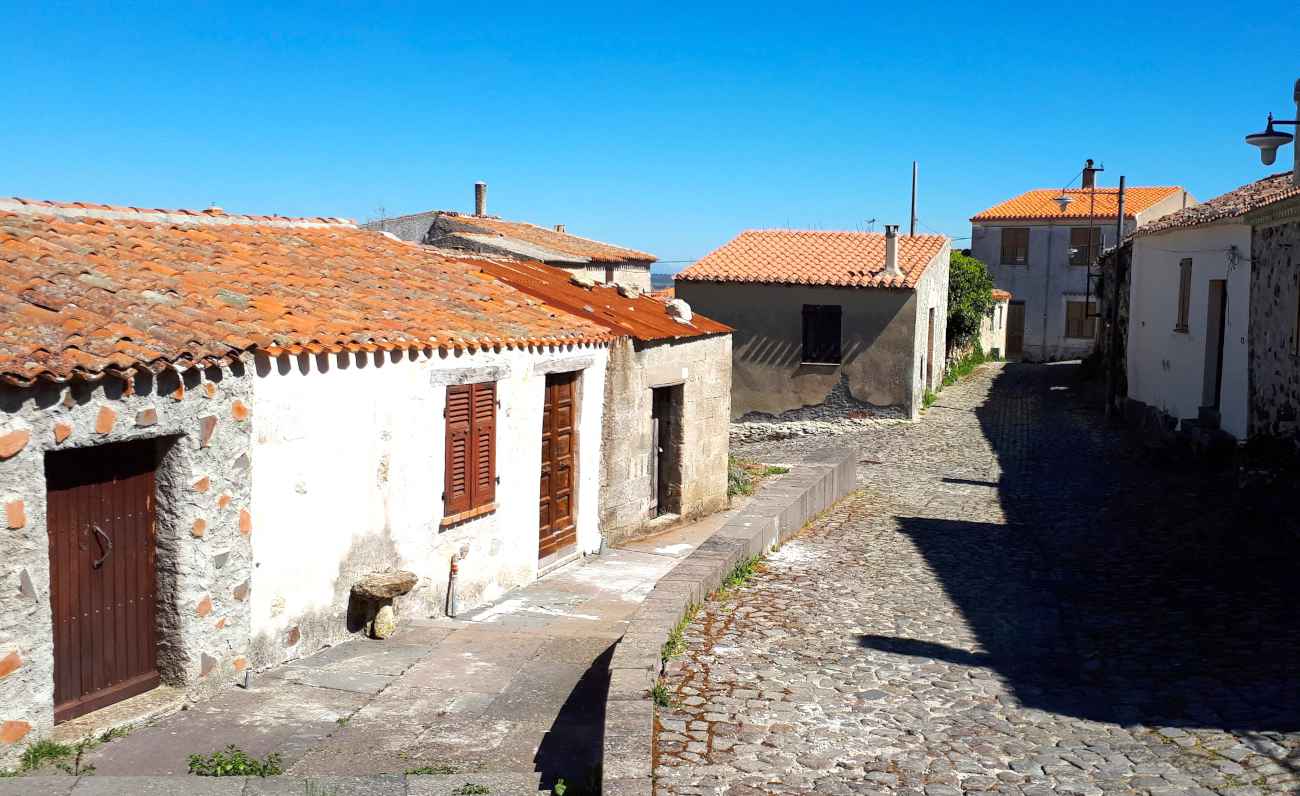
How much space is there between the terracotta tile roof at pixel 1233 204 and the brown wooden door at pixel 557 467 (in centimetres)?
896

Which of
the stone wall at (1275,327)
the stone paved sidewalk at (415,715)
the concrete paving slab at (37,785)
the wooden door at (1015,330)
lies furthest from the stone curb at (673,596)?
the wooden door at (1015,330)

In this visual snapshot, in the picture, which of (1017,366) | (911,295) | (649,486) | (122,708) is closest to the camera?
(122,708)

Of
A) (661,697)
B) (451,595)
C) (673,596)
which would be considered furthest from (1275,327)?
(661,697)

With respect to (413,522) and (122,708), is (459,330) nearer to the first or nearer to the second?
(413,522)

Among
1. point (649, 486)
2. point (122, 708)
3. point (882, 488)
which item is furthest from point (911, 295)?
point (122, 708)

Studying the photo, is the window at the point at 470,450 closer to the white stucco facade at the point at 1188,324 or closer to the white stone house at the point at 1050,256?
the white stucco facade at the point at 1188,324

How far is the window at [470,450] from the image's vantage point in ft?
30.4

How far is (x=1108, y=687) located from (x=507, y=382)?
17.8ft

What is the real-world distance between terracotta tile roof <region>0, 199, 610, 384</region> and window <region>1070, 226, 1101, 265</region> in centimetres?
3250

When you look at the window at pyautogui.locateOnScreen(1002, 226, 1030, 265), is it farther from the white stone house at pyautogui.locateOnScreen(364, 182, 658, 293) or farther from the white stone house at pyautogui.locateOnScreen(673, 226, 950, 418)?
the white stone house at pyautogui.locateOnScreen(673, 226, 950, 418)

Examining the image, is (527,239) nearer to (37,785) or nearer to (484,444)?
(484,444)

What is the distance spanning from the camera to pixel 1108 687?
6.75m

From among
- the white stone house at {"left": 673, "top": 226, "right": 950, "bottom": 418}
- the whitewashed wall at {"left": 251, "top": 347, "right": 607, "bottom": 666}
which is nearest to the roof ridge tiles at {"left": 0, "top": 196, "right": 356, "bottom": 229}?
the whitewashed wall at {"left": 251, "top": 347, "right": 607, "bottom": 666}

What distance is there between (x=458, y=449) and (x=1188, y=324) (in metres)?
14.2
